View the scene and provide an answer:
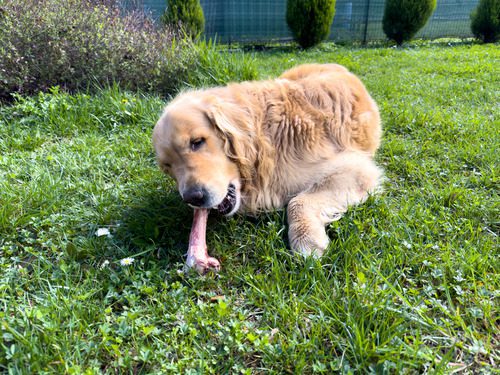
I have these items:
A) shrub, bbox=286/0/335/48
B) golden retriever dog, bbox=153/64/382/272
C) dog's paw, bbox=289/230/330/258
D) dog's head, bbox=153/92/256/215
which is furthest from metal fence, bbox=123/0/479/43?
dog's paw, bbox=289/230/330/258

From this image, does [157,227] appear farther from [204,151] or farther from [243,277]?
[243,277]

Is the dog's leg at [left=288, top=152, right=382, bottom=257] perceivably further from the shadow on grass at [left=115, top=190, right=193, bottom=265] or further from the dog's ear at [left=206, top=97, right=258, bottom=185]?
the shadow on grass at [left=115, top=190, right=193, bottom=265]

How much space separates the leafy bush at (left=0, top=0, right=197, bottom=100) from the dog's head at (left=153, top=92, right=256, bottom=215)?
2.82m

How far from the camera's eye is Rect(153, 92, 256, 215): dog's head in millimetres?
2026

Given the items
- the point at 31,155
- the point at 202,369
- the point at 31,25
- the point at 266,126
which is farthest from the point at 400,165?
the point at 31,25

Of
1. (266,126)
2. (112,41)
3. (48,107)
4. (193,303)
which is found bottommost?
(193,303)

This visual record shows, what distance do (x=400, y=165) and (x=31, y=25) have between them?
184 inches

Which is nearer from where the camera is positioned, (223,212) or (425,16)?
(223,212)

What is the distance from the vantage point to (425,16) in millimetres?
11094

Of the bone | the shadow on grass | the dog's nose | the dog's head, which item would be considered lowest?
the shadow on grass

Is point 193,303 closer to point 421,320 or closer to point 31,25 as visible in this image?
point 421,320

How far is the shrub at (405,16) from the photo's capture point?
10.9m

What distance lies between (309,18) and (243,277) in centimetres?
1012

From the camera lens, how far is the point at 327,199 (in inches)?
89.3
